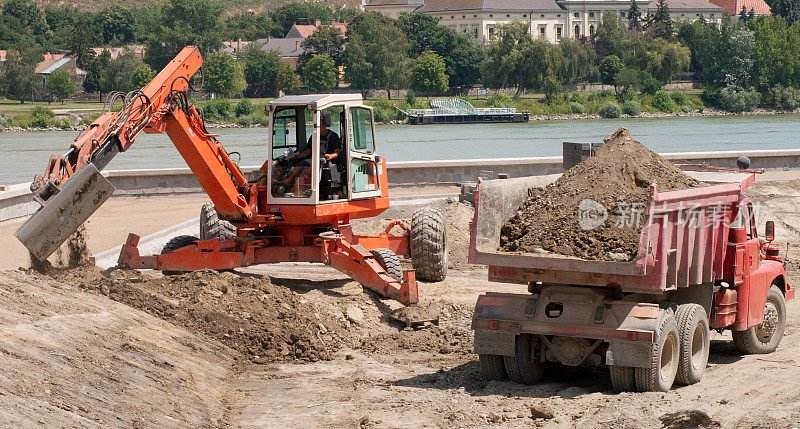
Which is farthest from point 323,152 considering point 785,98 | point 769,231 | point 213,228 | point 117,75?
point 117,75

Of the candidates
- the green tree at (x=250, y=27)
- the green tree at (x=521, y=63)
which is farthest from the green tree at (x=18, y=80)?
the green tree at (x=250, y=27)

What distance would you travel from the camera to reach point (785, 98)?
101 m

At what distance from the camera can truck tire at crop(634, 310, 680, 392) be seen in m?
8.25

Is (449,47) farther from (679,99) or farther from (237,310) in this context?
(237,310)

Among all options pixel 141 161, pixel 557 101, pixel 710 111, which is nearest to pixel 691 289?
pixel 141 161

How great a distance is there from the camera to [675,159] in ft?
83.5

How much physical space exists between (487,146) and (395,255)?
38.1 meters

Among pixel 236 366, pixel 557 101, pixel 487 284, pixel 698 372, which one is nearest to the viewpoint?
pixel 698 372

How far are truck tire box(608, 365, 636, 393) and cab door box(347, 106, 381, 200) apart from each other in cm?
527

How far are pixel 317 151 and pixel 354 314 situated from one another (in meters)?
2.04

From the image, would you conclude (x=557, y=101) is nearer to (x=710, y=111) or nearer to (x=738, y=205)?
(x=710, y=111)

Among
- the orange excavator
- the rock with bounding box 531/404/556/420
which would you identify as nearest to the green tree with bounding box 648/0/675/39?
the orange excavator

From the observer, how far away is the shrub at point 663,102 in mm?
99206

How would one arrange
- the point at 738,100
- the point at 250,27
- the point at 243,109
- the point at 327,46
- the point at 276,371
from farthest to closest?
the point at 250,27
the point at 327,46
the point at 738,100
the point at 243,109
the point at 276,371
